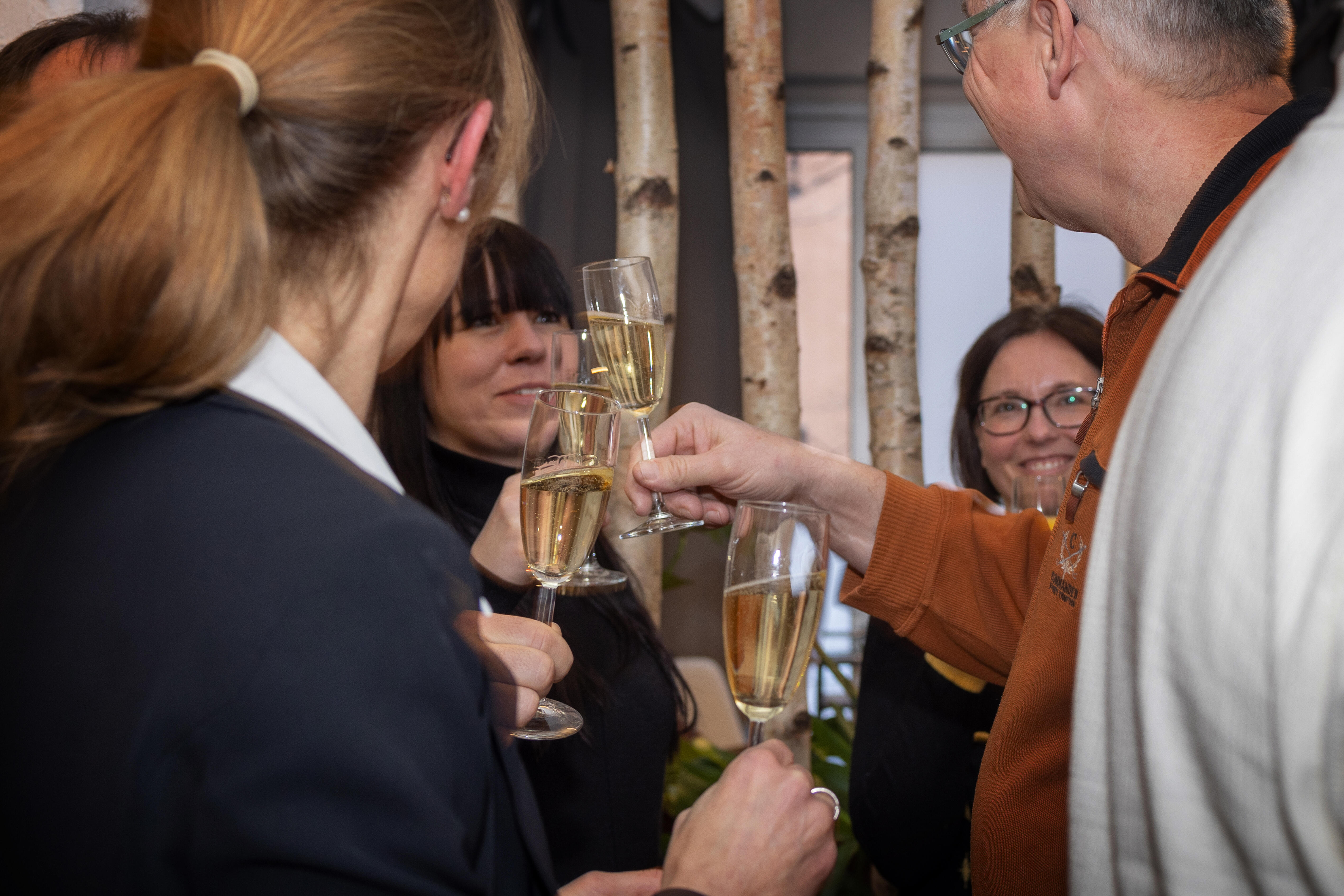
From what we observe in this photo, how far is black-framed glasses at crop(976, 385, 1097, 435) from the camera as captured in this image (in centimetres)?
245

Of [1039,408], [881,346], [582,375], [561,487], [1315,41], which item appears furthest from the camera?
[1315,41]

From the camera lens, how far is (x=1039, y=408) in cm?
248

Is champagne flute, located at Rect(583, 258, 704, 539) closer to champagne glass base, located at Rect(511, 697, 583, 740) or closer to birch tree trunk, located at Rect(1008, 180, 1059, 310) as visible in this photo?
champagne glass base, located at Rect(511, 697, 583, 740)

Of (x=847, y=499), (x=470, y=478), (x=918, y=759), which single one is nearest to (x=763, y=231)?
(x=470, y=478)

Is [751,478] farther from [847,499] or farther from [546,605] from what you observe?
[546,605]

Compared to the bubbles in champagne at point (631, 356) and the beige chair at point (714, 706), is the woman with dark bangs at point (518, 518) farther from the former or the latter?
the beige chair at point (714, 706)

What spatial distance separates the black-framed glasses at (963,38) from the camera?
1498mm

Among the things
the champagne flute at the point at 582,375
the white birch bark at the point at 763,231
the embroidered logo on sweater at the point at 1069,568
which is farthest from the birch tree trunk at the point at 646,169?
the embroidered logo on sweater at the point at 1069,568

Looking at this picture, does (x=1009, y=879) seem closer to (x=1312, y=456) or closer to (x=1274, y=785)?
(x=1274, y=785)

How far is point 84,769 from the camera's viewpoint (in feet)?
2.18

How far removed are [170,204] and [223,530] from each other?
261mm

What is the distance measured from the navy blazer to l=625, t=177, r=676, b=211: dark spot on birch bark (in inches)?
84.2

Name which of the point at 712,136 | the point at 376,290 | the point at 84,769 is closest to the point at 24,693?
the point at 84,769

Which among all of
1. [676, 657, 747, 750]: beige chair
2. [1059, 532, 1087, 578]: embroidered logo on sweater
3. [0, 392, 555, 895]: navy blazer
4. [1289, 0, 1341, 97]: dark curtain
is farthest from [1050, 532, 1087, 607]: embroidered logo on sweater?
[1289, 0, 1341, 97]: dark curtain
